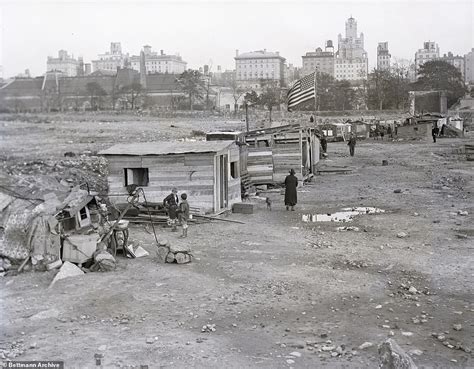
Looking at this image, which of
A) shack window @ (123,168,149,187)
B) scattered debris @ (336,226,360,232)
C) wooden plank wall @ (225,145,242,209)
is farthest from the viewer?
wooden plank wall @ (225,145,242,209)

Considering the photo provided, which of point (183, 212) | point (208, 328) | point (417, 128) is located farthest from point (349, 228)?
point (417, 128)

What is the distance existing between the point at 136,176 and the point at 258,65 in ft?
461

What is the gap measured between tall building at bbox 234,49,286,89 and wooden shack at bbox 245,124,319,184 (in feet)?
421

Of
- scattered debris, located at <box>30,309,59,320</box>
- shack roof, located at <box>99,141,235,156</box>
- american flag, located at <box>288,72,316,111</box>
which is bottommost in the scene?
scattered debris, located at <box>30,309,59,320</box>

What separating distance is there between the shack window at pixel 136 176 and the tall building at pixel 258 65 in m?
136

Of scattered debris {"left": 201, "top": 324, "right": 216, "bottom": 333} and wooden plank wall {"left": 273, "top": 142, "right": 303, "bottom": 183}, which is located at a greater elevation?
wooden plank wall {"left": 273, "top": 142, "right": 303, "bottom": 183}

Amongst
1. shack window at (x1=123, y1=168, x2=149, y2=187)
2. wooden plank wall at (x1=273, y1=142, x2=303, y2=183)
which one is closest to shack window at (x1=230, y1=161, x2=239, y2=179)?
shack window at (x1=123, y1=168, x2=149, y2=187)

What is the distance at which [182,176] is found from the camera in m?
17.3

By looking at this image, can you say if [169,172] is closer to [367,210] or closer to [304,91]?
[367,210]

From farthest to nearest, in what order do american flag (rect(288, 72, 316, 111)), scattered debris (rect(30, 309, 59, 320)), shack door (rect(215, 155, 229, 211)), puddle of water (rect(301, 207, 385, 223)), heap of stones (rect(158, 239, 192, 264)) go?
american flag (rect(288, 72, 316, 111)) → shack door (rect(215, 155, 229, 211)) → puddle of water (rect(301, 207, 385, 223)) → heap of stones (rect(158, 239, 192, 264)) → scattered debris (rect(30, 309, 59, 320))

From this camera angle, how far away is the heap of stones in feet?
39.6

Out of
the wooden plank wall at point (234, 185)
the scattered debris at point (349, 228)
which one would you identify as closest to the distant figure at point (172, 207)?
the wooden plank wall at point (234, 185)

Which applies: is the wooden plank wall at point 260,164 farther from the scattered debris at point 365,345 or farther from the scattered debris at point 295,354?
the scattered debris at point 295,354

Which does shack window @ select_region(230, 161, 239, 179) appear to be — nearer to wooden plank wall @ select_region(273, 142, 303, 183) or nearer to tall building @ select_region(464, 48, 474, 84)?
wooden plank wall @ select_region(273, 142, 303, 183)
